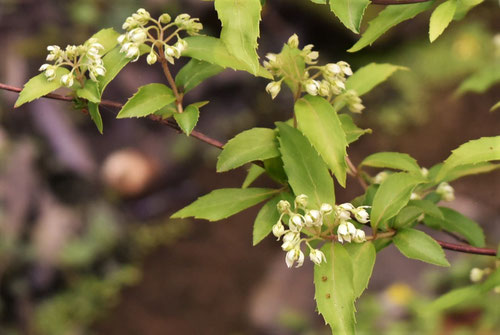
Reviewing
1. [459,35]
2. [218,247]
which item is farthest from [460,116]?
[218,247]

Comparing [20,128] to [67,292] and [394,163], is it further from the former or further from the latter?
[394,163]

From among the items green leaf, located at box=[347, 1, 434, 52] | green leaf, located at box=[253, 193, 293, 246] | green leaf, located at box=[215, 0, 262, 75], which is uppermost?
green leaf, located at box=[215, 0, 262, 75]

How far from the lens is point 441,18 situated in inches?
50.4

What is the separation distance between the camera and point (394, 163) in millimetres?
1495

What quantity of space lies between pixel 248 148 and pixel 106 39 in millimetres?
383

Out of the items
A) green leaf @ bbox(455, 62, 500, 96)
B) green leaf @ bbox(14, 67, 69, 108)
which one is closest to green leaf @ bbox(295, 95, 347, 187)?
green leaf @ bbox(14, 67, 69, 108)

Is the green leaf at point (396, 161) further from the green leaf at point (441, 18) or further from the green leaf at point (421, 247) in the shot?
the green leaf at point (441, 18)

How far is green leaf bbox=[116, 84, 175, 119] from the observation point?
1.26m

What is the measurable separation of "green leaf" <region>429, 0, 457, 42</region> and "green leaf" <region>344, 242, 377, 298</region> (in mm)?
442

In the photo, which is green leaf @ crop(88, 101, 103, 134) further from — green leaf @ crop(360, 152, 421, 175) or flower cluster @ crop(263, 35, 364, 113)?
green leaf @ crop(360, 152, 421, 175)

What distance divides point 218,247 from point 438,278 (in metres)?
1.77

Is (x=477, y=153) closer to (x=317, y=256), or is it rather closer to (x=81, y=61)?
(x=317, y=256)

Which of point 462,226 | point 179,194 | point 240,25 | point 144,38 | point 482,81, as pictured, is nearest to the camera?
point 240,25

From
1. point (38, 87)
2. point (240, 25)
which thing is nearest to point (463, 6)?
point (240, 25)
